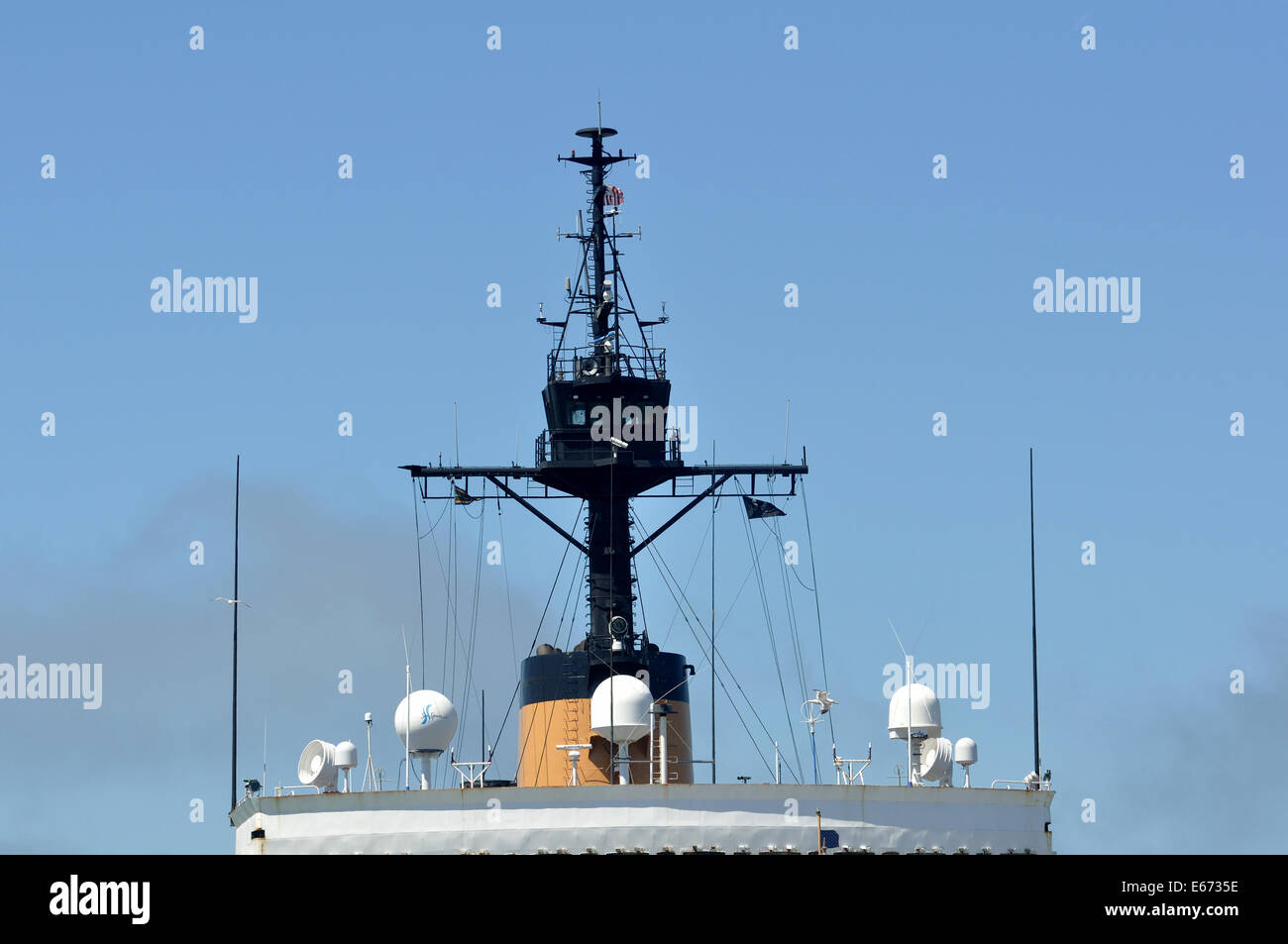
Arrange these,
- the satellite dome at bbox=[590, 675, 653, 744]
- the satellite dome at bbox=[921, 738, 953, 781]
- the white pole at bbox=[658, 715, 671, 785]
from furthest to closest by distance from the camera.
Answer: the satellite dome at bbox=[921, 738, 953, 781] < the satellite dome at bbox=[590, 675, 653, 744] < the white pole at bbox=[658, 715, 671, 785]

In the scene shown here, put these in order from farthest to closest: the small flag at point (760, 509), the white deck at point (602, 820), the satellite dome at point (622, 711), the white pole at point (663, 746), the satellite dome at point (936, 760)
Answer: the small flag at point (760, 509), the satellite dome at point (936, 760), the satellite dome at point (622, 711), the white pole at point (663, 746), the white deck at point (602, 820)

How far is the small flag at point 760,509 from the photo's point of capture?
5150 cm

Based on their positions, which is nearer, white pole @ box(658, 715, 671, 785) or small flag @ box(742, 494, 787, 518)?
white pole @ box(658, 715, 671, 785)

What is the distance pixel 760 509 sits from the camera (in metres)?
51.5

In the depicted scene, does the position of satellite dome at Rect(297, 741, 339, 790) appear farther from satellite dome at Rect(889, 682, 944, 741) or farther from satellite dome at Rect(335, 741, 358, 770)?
satellite dome at Rect(889, 682, 944, 741)

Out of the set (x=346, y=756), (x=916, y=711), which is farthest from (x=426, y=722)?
(x=916, y=711)

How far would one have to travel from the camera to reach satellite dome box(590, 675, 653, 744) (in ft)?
139

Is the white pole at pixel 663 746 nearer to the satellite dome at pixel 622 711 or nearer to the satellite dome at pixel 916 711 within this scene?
the satellite dome at pixel 622 711

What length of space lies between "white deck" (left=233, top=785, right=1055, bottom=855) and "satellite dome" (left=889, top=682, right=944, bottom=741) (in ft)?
11.8

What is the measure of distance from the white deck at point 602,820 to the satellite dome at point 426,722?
2.21 m

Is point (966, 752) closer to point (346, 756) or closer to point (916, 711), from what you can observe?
point (916, 711)

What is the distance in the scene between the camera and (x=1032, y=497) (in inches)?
1885

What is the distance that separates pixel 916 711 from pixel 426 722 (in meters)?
9.42
